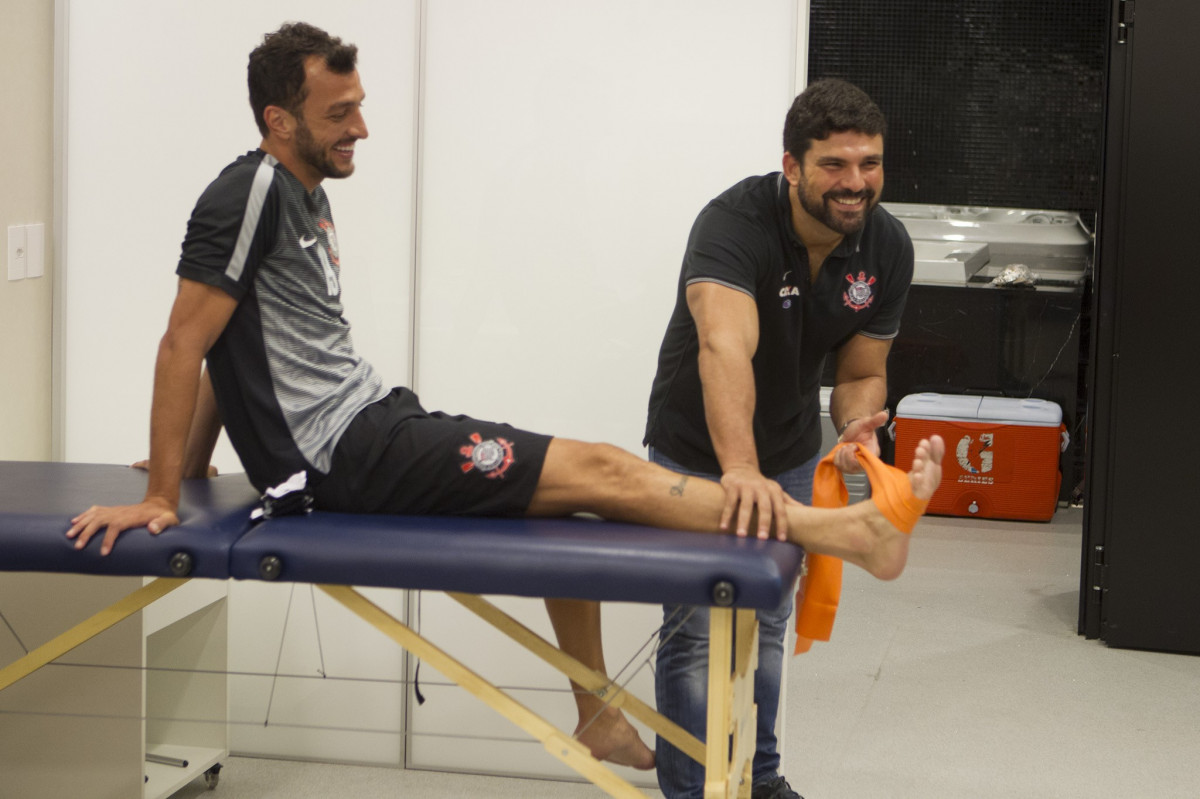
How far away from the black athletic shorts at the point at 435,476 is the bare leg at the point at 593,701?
0.27 meters

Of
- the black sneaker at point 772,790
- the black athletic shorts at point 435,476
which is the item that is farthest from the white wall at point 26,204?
the black sneaker at point 772,790

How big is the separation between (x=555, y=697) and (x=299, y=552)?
1.16 meters

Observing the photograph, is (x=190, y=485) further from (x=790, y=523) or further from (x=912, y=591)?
(x=912, y=591)

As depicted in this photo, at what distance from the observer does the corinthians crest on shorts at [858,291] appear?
224 centimetres

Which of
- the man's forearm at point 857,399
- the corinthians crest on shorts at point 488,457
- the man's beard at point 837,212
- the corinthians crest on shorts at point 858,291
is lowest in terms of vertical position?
the corinthians crest on shorts at point 488,457

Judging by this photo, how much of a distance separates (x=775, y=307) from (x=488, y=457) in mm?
572

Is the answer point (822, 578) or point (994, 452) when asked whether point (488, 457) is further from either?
point (994, 452)

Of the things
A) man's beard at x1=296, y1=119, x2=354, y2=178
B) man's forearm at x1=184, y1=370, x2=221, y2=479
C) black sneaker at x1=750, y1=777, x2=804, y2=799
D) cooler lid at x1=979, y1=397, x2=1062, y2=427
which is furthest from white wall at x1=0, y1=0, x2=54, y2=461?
cooler lid at x1=979, y1=397, x2=1062, y2=427

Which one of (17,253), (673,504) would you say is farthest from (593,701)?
(17,253)

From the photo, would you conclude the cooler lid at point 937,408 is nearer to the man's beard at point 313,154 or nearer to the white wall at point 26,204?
the white wall at point 26,204

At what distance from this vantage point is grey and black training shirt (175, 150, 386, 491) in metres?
1.89

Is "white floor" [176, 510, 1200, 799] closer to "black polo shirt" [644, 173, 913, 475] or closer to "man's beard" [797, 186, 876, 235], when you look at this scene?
"black polo shirt" [644, 173, 913, 475]

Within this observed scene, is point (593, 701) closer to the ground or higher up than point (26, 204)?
closer to the ground

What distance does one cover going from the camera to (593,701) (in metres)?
2.20
